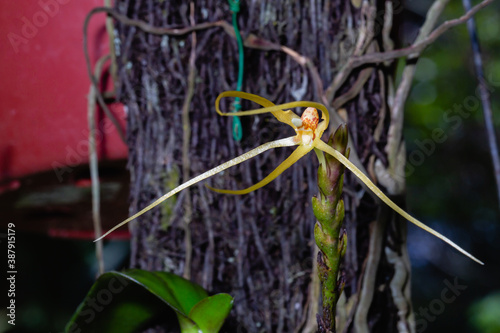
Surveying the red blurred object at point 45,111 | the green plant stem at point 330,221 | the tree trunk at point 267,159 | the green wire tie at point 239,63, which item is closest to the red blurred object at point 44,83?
the red blurred object at point 45,111

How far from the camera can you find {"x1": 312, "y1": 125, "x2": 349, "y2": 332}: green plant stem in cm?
27

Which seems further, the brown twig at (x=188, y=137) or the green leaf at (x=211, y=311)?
the brown twig at (x=188, y=137)

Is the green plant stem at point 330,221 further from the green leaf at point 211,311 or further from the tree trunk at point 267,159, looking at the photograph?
the tree trunk at point 267,159

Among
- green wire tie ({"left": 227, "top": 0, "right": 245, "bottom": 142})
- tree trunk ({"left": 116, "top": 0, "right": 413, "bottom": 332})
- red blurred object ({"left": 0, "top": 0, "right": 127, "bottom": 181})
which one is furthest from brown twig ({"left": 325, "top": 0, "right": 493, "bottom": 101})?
red blurred object ({"left": 0, "top": 0, "right": 127, "bottom": 181})

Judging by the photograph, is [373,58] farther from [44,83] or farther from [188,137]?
[44,83]

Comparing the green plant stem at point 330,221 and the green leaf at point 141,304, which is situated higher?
the green plant stem at point 330,221

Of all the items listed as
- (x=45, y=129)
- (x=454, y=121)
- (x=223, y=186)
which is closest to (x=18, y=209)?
(x=45, y=129)

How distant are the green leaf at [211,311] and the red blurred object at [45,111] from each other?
0.48 metres

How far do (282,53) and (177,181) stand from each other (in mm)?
304

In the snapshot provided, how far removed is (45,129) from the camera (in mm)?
833

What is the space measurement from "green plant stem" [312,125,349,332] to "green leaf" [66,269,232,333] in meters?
0.26

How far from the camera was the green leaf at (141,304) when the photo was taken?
52 cm

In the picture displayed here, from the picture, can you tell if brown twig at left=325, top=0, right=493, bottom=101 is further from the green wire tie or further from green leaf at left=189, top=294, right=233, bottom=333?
green leaf at left=189, top=294, right=233, bottom=333

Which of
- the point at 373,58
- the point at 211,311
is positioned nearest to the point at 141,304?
the point at 211,311
